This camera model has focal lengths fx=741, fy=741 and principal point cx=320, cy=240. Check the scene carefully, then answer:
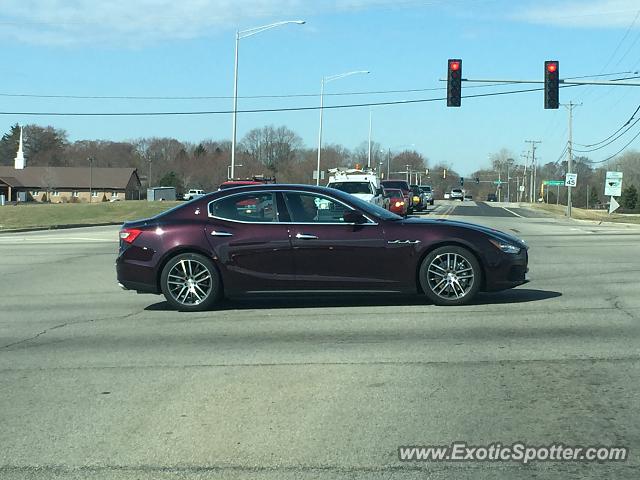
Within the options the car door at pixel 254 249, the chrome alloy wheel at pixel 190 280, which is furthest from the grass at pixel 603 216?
the chrome alloy wheel at pixel 190 280

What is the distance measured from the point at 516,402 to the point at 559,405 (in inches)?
12.2

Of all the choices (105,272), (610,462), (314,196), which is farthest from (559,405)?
(105,272)

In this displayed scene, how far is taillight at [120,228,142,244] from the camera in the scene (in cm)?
956

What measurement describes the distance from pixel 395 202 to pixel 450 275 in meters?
22.8

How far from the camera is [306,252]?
9.23 m

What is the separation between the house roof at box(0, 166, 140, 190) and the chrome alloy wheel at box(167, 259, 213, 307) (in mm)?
108644

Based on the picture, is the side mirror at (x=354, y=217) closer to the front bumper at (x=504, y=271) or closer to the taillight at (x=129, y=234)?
the front bumper at (x=504, y=271)

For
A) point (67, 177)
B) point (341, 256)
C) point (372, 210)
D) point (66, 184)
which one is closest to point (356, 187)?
point (372, 210)

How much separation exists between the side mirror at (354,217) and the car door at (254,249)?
2.54 feet

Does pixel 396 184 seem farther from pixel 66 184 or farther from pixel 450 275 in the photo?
pixel 66 184

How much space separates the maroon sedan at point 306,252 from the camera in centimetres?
919

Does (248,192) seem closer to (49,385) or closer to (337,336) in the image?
(337,336)

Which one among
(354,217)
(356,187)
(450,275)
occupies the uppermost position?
(356,187)

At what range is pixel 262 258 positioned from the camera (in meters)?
9.29
